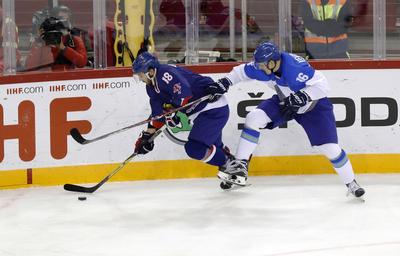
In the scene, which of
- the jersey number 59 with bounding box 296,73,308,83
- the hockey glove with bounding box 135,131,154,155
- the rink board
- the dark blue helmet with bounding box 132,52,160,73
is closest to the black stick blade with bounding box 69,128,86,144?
the rink board

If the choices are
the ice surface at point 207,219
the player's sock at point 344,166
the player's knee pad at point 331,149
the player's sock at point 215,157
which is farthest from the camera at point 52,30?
the player's sock at point 344,166

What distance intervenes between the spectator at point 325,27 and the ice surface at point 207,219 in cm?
92

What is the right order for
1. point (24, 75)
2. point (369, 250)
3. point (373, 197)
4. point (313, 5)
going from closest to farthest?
point (369, 250)
point (373, 197)
point (24, 75)
point (313, 5)

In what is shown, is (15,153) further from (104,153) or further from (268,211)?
(268,211)

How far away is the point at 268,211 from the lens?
5023 millimetres

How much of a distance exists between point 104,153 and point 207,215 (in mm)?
1302

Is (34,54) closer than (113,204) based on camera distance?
No

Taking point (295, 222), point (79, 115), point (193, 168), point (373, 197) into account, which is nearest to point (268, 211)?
point (295, 222)

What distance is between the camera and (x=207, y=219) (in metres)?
4.82

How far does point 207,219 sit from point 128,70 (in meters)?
1.56

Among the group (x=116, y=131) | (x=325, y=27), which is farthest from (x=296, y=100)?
(x=325, y=27)

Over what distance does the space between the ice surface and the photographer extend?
0.86 meters

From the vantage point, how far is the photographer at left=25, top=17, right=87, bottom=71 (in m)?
5.93

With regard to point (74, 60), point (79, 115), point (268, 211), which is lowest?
point (268, 211)
